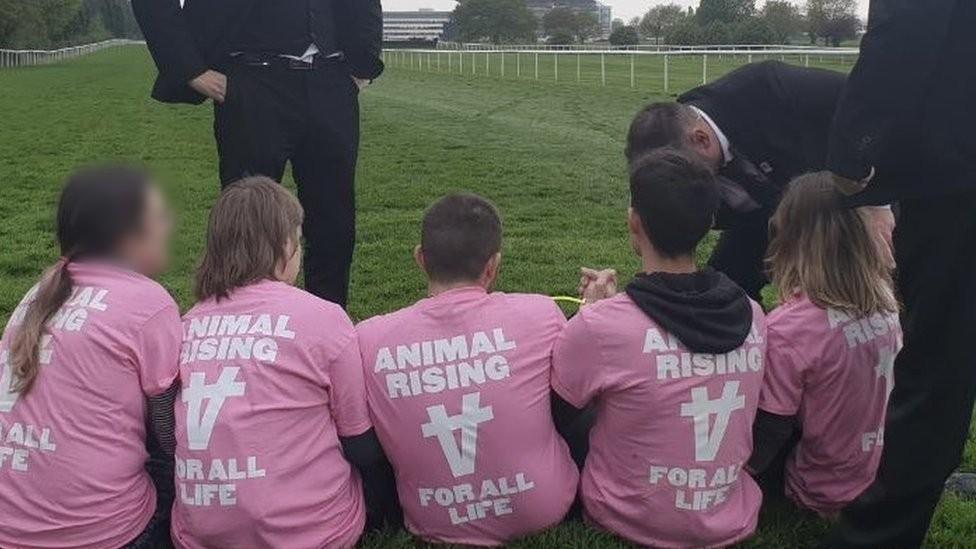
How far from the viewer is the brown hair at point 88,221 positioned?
9.64 feet

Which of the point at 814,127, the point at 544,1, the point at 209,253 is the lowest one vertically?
the point at 209,253

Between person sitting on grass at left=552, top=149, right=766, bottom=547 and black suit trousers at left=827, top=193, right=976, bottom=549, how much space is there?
0.41m

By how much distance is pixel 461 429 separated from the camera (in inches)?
122

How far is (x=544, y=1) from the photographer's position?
171000 millimetres

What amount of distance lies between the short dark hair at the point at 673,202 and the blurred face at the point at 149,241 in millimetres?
1395

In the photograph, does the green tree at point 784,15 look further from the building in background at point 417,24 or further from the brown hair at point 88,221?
the brown hair at point 88,221

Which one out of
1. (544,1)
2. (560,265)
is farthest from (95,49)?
(560,265)

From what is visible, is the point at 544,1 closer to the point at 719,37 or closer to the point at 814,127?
the point at 719,37

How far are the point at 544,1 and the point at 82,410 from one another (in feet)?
571

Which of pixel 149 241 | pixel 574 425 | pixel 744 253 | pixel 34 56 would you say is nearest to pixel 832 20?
pixel 34 56

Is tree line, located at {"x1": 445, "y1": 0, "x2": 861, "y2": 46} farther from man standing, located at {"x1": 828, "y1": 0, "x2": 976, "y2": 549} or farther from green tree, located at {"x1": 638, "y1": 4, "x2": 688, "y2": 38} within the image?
man standing, located at {"x1": 828, "y1": 0, "x2": 976, "y2": 549}

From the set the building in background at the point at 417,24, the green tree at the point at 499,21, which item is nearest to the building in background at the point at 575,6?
the building in background at the point at 417,24

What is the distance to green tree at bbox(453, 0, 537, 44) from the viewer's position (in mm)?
108688

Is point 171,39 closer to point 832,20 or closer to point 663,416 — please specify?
point 663,416
